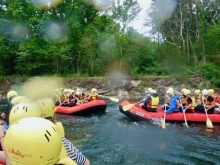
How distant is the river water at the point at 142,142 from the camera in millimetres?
5910

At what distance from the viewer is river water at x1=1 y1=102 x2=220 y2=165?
5910 mm

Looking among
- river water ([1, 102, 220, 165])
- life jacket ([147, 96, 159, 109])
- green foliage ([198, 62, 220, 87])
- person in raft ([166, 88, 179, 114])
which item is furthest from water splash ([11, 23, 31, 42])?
person in raft ([166, 88, 179, 114])

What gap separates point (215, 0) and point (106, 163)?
25.6 m

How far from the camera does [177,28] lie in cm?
2634

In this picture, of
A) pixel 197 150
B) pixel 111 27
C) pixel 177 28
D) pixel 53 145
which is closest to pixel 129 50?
pixel 111 27

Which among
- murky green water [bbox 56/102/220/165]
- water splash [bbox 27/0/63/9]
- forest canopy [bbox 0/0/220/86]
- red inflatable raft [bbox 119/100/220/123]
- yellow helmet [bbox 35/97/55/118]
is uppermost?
water splash [bbox 27/0/63/9]

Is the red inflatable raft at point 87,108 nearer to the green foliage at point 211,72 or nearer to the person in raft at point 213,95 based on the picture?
the person in raft at point 213,95

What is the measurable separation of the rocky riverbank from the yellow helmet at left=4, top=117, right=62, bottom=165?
1854 cm

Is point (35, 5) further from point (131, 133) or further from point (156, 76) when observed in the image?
point (131, 133)

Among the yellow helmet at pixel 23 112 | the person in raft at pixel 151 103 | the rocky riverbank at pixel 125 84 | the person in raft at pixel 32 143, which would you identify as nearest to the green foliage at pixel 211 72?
the rocky riverbank at pixel 125 84

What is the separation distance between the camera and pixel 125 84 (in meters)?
21.2

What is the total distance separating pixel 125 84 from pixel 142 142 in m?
14.0

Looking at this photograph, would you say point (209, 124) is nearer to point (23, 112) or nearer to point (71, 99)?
point (71, 99)

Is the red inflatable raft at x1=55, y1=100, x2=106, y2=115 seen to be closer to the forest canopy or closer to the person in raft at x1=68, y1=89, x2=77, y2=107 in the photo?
the person in raft at x1=68, y1=89, x2=77, y2=107
